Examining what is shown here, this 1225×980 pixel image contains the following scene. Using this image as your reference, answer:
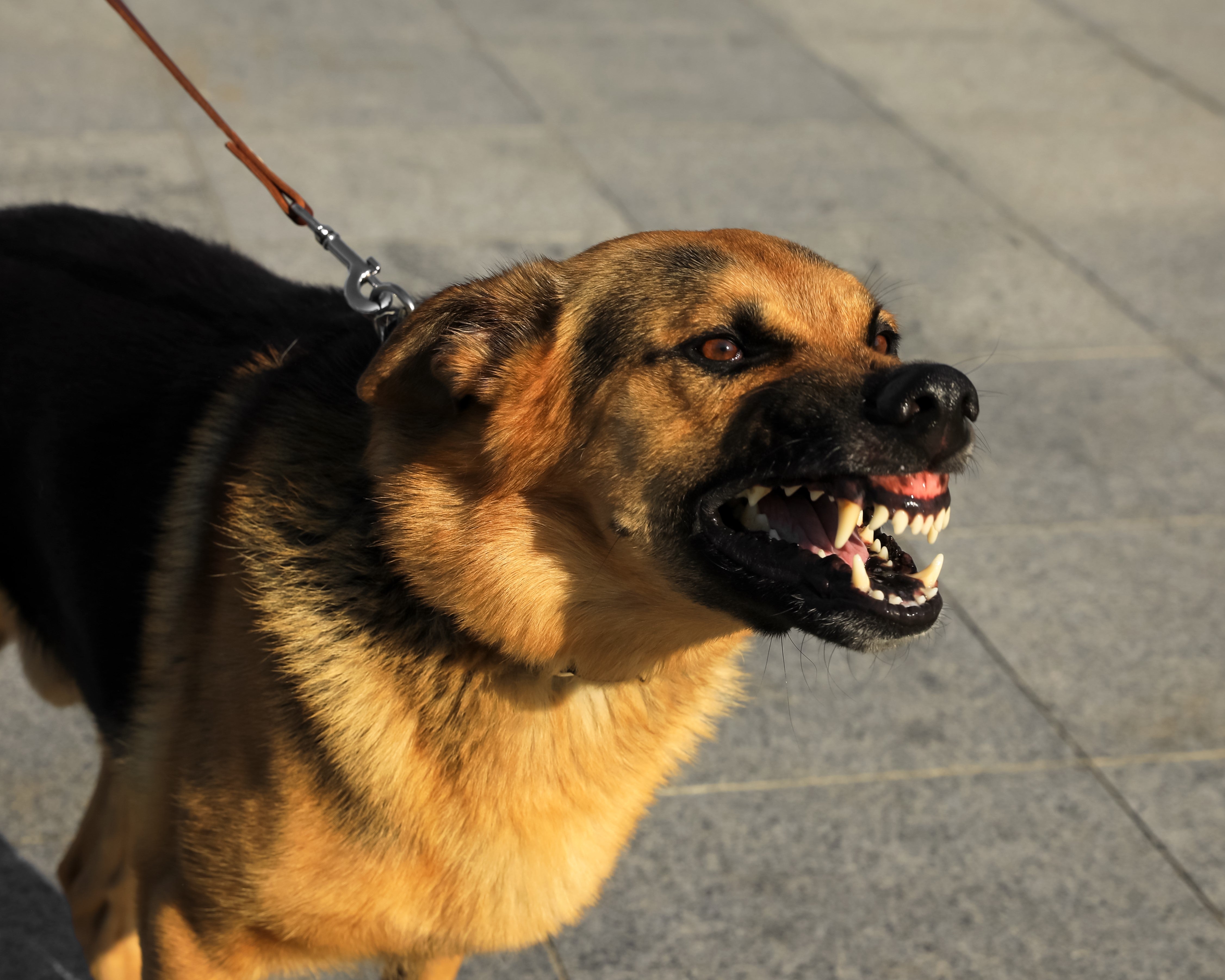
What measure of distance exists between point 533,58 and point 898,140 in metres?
2.45

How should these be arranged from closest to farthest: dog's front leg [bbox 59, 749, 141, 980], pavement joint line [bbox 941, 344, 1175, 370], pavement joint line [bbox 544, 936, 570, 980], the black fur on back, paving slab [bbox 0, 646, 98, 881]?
1. the black fur on back
2. dog's front leg [bbox 59, 749, 141, 980]
3. pavement joint line [bbox 544, 936, 570, 980]
4. paving slab [bbox 0, 646, 98, 881]
5. pavement joint line [bbox 941, 344, 1175, 370]

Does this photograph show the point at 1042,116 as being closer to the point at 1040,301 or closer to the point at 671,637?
the point at 1040,301

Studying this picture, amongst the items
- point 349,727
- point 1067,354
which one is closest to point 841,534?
point 349,727

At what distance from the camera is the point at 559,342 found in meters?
2.72

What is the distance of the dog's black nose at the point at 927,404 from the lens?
2.45 meters

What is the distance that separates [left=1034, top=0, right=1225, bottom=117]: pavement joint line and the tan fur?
7.87 metres

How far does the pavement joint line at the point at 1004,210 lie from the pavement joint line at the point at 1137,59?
7.55ft

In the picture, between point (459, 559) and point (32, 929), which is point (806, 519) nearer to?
point (459, 559)

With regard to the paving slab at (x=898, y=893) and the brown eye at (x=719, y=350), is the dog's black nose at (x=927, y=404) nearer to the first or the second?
the brown eye at (x=719, y=350)

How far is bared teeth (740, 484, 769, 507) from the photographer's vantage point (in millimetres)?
2553

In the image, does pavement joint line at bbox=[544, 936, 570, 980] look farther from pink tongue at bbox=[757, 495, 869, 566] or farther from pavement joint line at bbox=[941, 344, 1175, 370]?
pavement joint line at bbox=[941, 344, 1175, 370]

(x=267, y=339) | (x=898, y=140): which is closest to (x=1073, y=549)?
(x=267, y=339)

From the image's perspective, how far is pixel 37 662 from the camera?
137 inches

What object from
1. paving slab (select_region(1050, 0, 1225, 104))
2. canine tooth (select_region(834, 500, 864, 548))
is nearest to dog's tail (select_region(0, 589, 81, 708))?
canine tooth (select_region(834, 500, 864, 548))
